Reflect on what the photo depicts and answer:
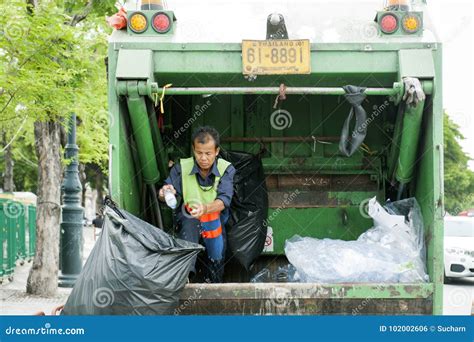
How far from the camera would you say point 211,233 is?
4.40 metres

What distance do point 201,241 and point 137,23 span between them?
1357 mm

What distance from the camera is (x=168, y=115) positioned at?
4.99 metres

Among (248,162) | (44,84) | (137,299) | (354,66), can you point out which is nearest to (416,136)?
(354,66)

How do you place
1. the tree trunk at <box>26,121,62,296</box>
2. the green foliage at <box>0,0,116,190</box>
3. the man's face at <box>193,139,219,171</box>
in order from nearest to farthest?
the man's face at <box>193,139,219,171</box> < the green foliage at <box>0,0,116,190</box> < the tree trunk at <box>26,121,62,296</box>

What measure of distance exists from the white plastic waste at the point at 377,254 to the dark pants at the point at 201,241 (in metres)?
0.46

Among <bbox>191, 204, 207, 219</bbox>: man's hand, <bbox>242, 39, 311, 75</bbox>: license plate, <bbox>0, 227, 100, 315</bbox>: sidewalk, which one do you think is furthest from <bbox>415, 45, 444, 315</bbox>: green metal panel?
<bbox>0, 227, 100, 315</bbox>: sidewalk

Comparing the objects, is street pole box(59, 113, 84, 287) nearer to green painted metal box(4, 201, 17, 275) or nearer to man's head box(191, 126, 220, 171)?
green painted metal box(4, 201, 17, 275)

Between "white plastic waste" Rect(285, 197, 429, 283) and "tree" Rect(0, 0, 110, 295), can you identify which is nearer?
"white plastic waste" Rect(285, 197, 429, 283)

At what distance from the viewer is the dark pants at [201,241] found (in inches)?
172

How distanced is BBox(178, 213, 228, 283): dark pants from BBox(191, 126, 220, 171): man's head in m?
0.34

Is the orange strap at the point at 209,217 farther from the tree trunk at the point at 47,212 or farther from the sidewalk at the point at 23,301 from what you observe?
the tree trunk at the point at 47,212

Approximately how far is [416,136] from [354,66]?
567 mm

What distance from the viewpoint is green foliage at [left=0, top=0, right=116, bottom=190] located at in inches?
270

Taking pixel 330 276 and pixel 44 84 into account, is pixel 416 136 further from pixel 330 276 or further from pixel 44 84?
pixel 44 84
